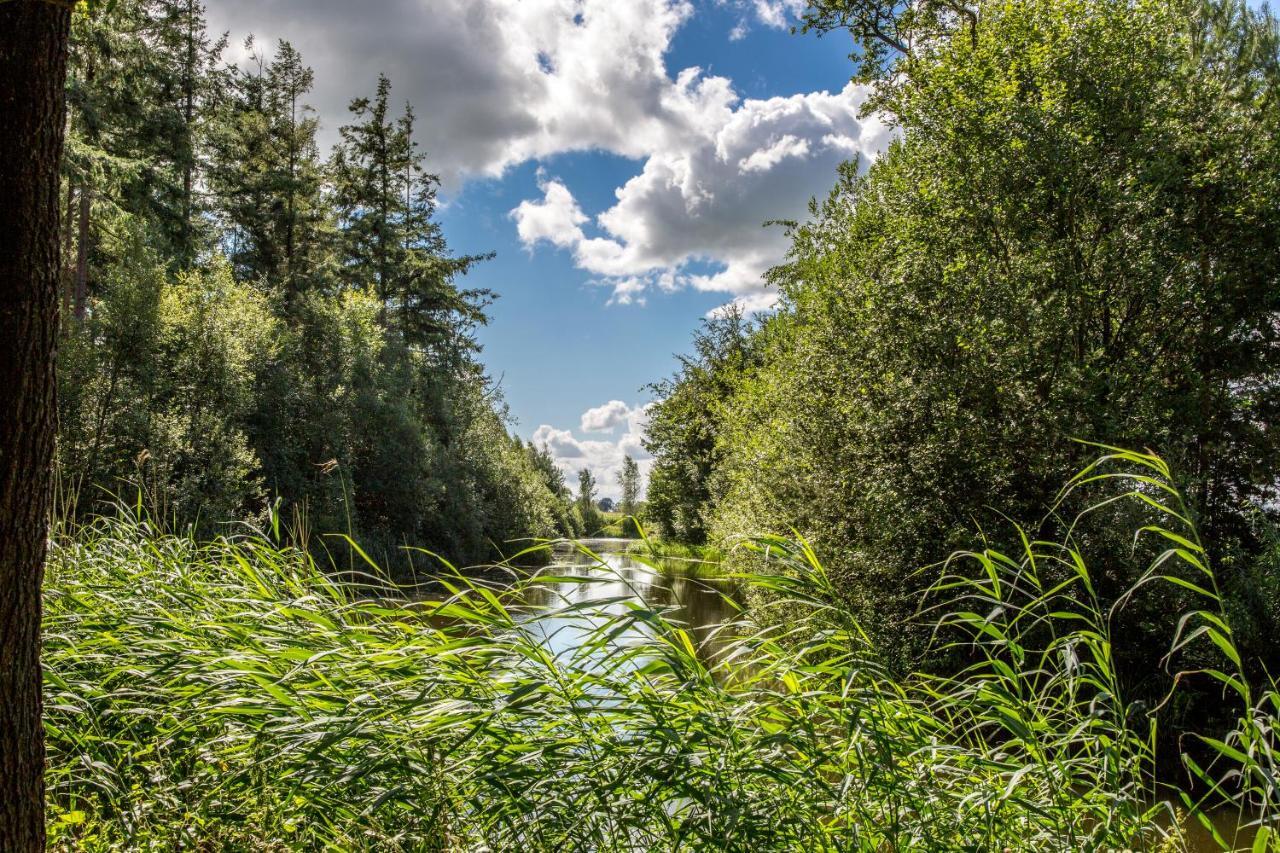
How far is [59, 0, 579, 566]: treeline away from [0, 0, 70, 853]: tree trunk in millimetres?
9228

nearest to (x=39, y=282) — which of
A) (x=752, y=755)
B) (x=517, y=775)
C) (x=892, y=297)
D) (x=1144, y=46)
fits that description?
(x=517, y=775)

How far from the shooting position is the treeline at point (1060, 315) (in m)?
8.47

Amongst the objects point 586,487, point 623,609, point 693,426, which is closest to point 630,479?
point 586,487

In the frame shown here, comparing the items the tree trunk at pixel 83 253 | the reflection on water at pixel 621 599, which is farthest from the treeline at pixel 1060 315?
the tree trunk at pixel 83 253

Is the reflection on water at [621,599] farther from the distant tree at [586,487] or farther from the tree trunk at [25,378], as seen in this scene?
the distant tree at [586,487]

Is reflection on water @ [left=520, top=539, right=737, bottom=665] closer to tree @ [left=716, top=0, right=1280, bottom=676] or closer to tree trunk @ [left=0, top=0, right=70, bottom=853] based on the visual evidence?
tree trunk @ [left=0, top=0, right=70, bottom=853]

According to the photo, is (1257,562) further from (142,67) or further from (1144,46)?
(142,67)

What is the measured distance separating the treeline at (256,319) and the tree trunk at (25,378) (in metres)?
9.23

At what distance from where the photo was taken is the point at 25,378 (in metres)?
1.82

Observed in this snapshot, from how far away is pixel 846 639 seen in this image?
7.86 ft

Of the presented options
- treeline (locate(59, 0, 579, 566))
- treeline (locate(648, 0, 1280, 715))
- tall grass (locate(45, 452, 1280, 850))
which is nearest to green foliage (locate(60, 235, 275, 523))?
treeline (locate(59, 0, 579, 566))

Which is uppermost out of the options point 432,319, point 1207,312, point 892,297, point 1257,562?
point 432,319

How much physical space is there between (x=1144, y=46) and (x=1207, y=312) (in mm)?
3600

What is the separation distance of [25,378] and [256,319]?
19983 mm
